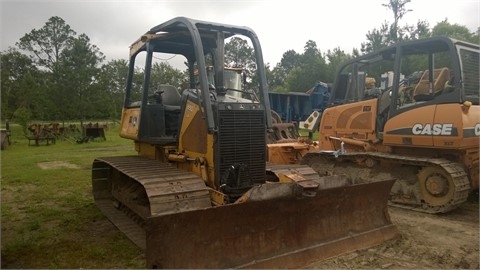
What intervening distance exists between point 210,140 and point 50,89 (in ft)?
88.8

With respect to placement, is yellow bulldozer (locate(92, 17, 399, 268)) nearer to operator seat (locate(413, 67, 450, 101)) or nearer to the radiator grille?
the radiator grille

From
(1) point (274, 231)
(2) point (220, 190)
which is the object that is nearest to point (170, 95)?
(2) point (220, 190)

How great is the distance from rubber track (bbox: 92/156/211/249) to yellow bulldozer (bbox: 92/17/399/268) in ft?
0.04

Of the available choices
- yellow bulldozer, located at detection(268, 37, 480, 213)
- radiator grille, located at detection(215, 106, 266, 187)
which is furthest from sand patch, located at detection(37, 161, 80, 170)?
radiator grille, located at detection(215, 106, 266, 187)

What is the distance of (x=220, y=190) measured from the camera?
452 cm

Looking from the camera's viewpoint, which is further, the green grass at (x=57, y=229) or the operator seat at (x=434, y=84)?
the operator seat at (x=434, y=84)

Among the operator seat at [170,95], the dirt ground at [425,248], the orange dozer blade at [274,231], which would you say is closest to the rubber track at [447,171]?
the dirt ground at [425,248]

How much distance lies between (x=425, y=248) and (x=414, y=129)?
2482 millimetres

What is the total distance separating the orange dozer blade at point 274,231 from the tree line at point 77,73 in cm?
1649

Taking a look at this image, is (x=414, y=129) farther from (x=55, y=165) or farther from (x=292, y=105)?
(x=292, y=105)

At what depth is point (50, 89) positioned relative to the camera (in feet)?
91.6

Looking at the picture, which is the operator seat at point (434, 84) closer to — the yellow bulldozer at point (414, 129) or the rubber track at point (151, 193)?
the yellow bulldozer at point (414, 129)

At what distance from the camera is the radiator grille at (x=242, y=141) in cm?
448

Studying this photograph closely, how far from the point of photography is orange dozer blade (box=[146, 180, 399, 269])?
3490 mm
